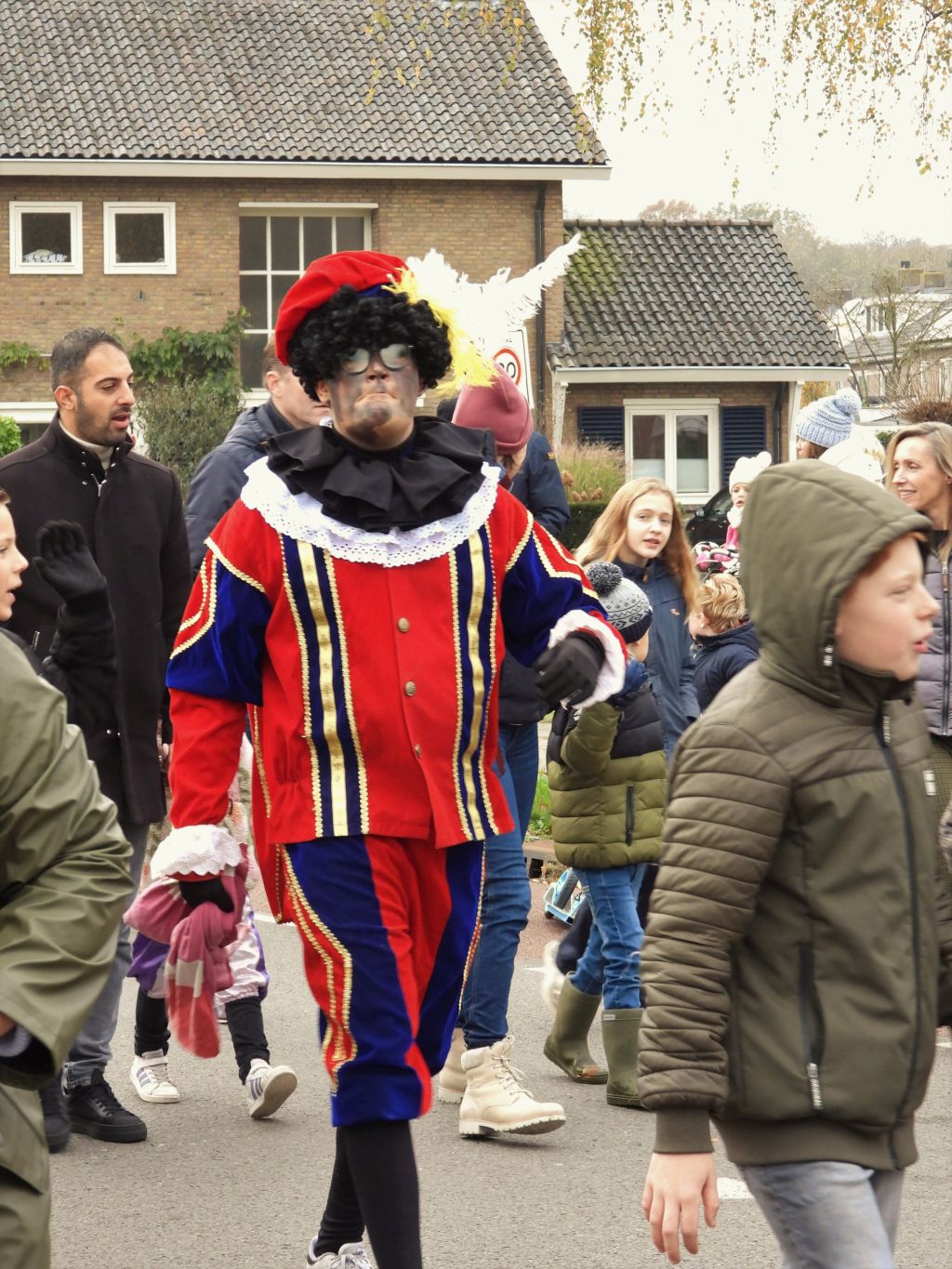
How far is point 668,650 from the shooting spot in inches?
263

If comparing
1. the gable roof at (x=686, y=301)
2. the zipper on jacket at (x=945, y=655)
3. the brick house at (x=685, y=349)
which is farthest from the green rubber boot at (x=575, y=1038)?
the gable roof at (x=686, y=301)

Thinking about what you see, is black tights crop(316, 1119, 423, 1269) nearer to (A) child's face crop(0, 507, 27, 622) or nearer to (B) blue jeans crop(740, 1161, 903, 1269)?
(B) blue jeans crop(740, 1161, 903, 1269)

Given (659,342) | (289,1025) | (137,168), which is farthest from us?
(659,342)

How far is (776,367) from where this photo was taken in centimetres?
3216

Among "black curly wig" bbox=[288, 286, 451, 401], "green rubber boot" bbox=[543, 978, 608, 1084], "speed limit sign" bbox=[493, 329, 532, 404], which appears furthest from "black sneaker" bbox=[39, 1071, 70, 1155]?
"speed limit sign" bbox=[493, 329, 532, 404]

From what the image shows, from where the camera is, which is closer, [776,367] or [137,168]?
[137,168]

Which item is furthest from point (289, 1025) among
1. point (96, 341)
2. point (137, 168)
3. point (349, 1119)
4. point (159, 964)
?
point (137, 168)

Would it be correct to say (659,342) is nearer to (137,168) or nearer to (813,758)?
(137,168)

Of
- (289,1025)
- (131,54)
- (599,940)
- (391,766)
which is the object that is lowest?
(289,1025)

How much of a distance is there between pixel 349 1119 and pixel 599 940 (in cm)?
232

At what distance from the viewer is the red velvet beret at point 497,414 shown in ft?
20.9

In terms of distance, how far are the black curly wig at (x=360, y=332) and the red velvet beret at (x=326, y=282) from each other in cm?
2

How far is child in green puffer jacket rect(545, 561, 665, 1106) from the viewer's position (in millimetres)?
5859

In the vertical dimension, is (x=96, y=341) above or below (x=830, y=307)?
below
